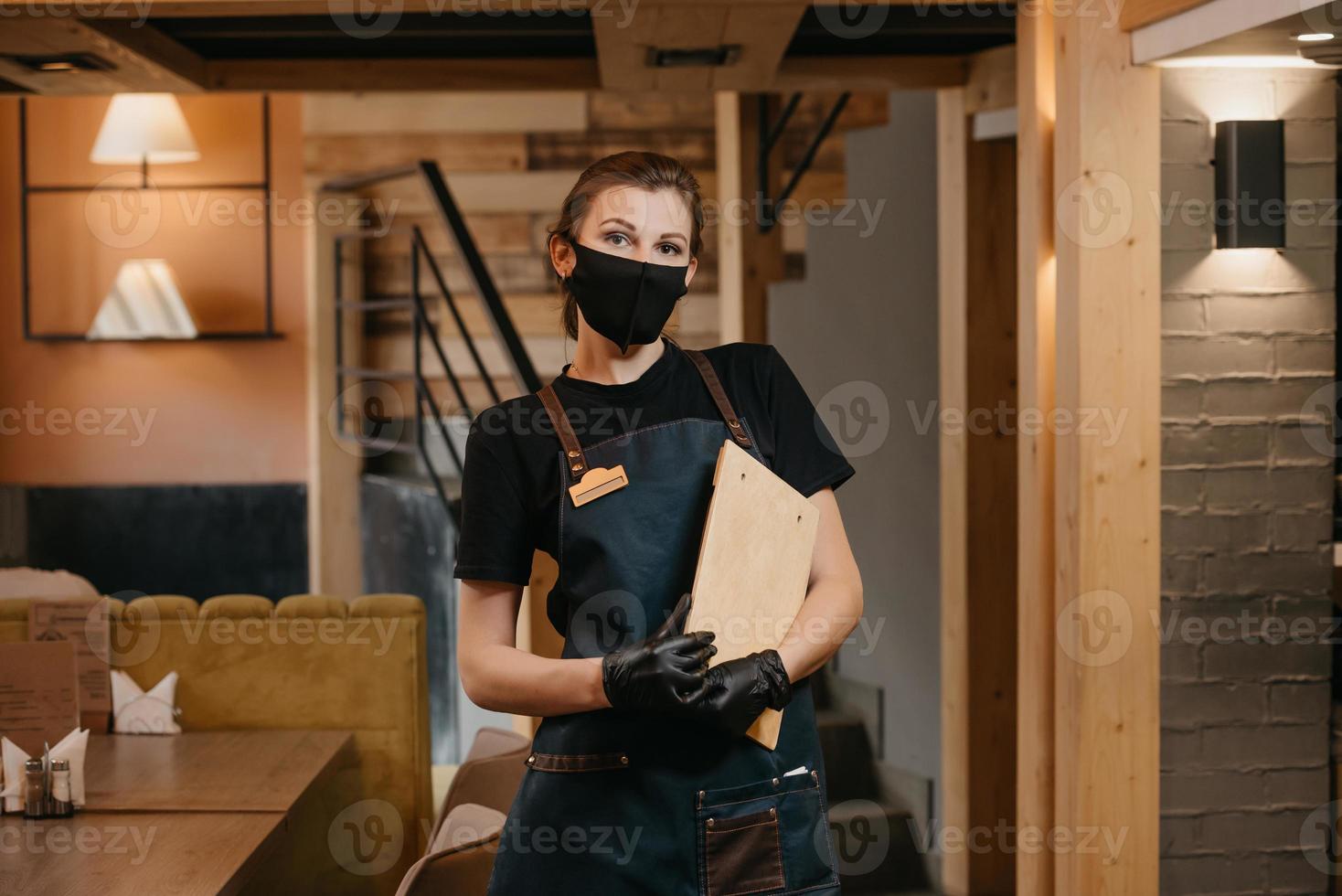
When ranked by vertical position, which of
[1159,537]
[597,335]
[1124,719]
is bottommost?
[1124,719]

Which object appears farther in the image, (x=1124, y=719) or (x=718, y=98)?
(x=718, y=98)

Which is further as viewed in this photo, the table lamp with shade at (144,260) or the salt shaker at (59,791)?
the table lamp with shade at (144,260)

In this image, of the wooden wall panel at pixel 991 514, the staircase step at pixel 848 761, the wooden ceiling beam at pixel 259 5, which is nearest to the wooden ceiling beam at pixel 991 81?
the wooden wall panel at pixel 991 514

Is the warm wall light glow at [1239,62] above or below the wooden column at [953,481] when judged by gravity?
above

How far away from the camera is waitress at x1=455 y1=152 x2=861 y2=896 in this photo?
146cm

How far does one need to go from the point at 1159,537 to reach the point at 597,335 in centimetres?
138

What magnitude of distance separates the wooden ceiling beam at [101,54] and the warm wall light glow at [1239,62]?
2.22 meters

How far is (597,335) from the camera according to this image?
1.57m

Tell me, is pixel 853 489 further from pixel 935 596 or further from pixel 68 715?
pixel 68 715

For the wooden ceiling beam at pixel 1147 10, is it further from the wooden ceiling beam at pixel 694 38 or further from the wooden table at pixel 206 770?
the wooden table at pixel 206 770

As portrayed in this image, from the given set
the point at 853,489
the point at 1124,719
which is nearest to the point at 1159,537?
the point at 1124,719

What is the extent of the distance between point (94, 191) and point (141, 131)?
0.51 meters

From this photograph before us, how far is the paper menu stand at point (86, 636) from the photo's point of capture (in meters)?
2.67

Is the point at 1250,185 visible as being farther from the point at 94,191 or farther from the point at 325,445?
the point at 94,191
